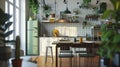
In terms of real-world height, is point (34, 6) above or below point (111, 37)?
above

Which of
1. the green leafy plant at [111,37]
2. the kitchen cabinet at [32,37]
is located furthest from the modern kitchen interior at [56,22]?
the green leafy plant at [111,37]

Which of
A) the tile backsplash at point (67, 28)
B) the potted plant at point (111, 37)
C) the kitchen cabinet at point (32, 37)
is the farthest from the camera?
the tile backsplash at point (67, 28)

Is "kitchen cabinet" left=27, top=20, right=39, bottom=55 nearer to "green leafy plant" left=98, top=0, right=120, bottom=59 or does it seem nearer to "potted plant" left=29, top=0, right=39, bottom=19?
"potted plant" left=29, top=0, right=39, bottom=19

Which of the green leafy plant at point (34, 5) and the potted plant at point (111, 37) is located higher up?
the green leafy plant at point (34, 5)

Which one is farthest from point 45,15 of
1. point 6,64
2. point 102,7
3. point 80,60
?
point 6,64

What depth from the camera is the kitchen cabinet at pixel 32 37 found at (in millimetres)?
9422

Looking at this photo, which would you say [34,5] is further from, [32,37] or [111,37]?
[111,37]

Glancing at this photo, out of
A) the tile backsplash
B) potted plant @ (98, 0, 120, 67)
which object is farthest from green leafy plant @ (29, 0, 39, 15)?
potted plant @ (98, 0, 120, 67)

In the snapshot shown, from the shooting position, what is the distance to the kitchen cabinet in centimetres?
942

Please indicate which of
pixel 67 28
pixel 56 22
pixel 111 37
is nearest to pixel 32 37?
pixel 56 22

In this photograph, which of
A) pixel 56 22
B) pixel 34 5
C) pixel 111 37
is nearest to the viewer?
pixel 111 37

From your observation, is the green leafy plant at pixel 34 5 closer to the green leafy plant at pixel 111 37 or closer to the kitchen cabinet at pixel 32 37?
the kitchen cabinet at pixel 32 37

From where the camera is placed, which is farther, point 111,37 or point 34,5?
point 34,5

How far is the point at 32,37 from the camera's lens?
952cm
